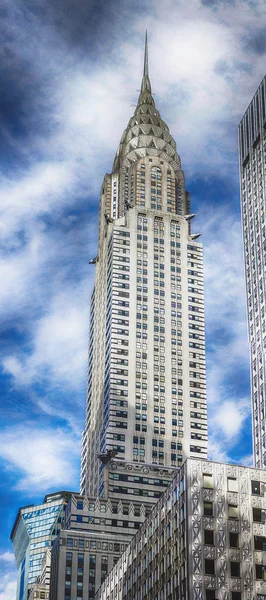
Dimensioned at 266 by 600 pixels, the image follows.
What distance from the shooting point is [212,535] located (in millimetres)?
121500

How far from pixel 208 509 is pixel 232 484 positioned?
4969mm

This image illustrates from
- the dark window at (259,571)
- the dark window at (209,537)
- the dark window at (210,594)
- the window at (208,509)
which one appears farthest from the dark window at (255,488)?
the dark window at (210,594)

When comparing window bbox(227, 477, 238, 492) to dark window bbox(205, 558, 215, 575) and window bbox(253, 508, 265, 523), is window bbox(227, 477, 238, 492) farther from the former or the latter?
dark window bbox(205, 558, 215, 575)

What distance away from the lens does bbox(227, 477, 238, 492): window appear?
12575 cm

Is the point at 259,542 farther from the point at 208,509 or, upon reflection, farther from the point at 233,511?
the point at 208,509

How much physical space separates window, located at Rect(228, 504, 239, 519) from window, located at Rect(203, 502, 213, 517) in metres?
2.37

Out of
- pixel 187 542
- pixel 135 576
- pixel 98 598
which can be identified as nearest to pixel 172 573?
pixel 187 542

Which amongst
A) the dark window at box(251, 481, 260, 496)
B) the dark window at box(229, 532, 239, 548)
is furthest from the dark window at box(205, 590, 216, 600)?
the dark window at box(251, 481, 260, 496)

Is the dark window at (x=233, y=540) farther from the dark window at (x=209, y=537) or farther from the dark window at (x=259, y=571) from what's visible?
the dark window at (x=259, y=571)

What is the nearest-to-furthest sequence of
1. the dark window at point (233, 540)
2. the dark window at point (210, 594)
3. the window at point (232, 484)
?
the dark window at point (210, 594), the dark window at point (233, 540), the window at point (232, 484)

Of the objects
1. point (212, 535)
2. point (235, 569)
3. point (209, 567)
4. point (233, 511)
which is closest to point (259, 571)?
point (235, 569)

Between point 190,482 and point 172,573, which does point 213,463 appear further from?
point 172,573

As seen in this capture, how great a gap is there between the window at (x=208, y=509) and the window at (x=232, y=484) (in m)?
3.55

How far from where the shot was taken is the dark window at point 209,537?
120938mm
